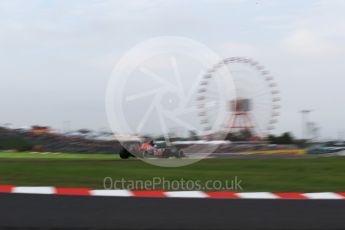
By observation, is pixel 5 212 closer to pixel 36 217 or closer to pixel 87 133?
pixel 36 217

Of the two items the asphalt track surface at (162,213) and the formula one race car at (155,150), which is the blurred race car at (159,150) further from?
the asphalt track surface at (162,213)

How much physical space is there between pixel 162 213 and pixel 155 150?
10060 millimetres

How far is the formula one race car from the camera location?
15641 millimetres

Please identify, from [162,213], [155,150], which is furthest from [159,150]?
[162,213]

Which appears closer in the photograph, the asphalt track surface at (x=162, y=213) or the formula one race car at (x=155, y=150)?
the asphalt track surface at (x=162, y=213)

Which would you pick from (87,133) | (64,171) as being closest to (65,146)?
(87,133)

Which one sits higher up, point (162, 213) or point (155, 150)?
point (155, 150)

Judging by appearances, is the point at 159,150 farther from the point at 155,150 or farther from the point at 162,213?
the point at 162,213

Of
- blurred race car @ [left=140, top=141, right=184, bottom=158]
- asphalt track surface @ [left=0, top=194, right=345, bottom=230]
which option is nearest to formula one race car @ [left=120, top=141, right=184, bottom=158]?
blurred race car @ [left=140, top=141, right=184, bottom=158]

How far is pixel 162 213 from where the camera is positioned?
654 cm

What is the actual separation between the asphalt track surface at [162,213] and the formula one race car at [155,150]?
774cm

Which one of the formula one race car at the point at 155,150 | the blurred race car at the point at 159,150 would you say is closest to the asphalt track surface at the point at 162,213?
the formula one race car at the point at 155,150

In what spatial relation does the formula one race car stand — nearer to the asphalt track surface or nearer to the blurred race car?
the blurred race car

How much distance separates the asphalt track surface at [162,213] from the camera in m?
6.02
